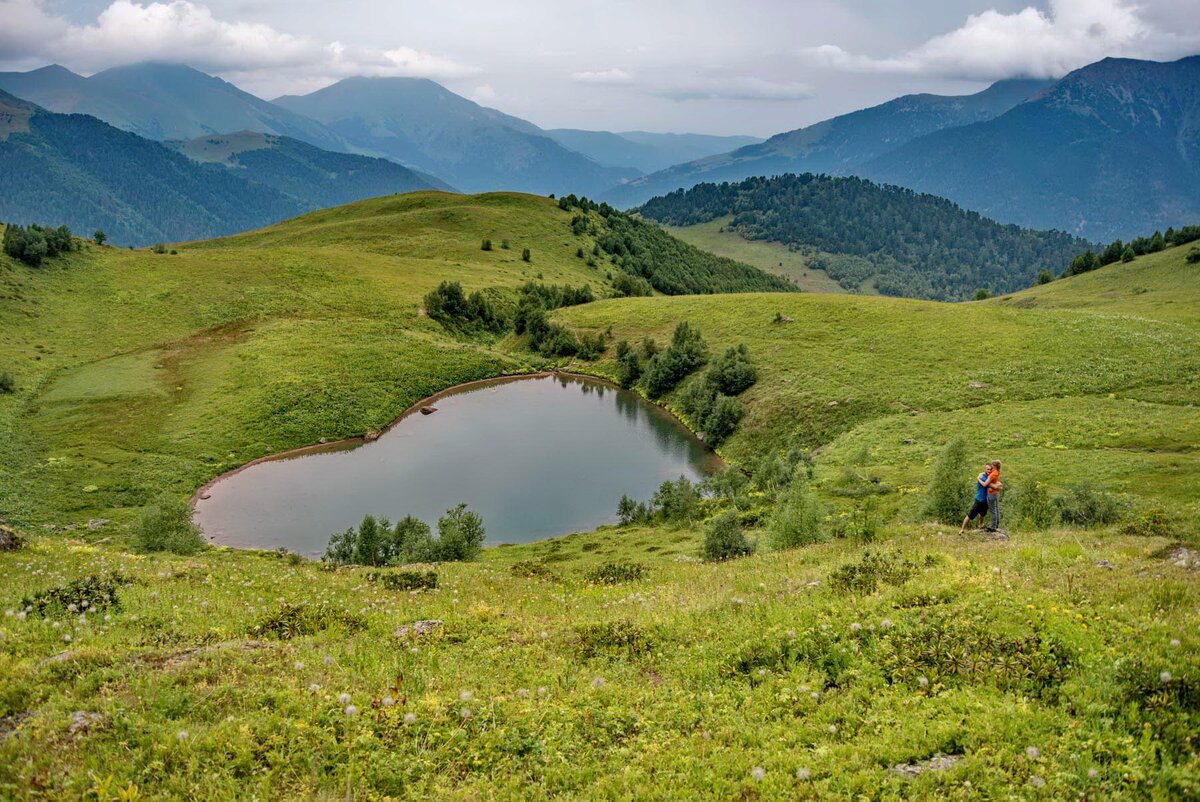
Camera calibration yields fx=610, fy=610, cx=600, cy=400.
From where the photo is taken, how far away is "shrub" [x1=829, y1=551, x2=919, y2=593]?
1374 cm

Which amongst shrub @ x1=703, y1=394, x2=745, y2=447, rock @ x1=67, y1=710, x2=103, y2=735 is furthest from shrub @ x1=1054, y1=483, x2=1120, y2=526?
shrub @ x1=703, y1=394, x2=745, y2=447

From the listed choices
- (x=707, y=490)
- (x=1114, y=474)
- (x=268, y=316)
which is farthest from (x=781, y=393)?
(x=268, y=316)

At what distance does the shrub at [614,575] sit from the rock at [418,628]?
23.1ft

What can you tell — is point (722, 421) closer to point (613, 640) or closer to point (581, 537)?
point (581, 537)

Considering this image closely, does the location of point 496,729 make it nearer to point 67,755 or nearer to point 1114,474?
point 67,755

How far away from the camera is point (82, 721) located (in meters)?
8.40

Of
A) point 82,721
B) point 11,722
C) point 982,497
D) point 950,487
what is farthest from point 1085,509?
point 11,722

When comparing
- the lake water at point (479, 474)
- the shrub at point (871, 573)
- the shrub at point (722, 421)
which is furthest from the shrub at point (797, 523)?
the shrub at point (722, 421)

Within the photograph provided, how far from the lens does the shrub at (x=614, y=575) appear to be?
19703mm

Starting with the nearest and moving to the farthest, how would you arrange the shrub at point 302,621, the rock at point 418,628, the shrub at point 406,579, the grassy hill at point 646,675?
the grassy hill at point 646,675 → the shrub at point 302,621 → the rock at point 418,628 → the shrub at point 406,579

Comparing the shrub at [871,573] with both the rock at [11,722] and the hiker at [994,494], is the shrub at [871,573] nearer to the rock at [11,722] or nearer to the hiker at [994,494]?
the hiker at [994,494]

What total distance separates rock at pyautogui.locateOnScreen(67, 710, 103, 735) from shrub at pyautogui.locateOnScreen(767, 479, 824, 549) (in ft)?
73.1

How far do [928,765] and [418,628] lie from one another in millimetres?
9813

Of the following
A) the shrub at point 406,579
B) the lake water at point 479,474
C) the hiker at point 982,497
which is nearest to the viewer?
the shrub at point 406,579
